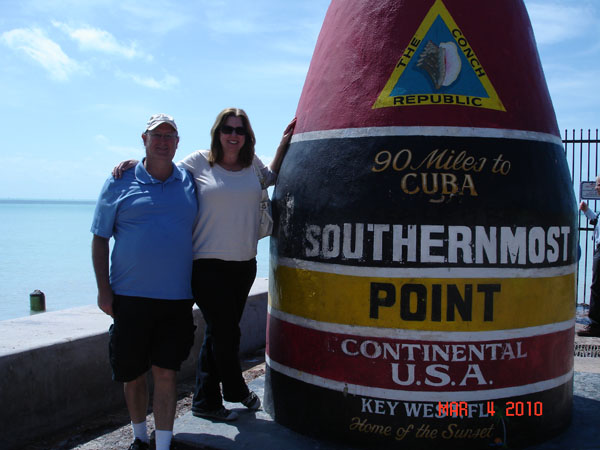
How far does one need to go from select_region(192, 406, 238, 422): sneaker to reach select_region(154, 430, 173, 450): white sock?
49 cm

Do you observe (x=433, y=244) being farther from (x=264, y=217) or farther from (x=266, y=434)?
(x=266, y=434)

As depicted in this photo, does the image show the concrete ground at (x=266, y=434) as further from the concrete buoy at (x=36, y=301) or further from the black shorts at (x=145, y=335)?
the concrete buoy at (x=36, y=301)

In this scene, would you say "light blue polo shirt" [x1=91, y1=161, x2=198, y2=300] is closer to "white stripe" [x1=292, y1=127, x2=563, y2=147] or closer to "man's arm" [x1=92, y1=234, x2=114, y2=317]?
"man's arm" [x1=92, y1=234, x2=114, y2=317]

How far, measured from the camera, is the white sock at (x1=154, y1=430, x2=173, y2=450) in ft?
11.0

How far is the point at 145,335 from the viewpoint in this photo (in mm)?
3312

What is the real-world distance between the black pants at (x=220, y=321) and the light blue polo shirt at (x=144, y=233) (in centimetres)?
20

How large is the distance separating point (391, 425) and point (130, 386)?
1520 millimetres

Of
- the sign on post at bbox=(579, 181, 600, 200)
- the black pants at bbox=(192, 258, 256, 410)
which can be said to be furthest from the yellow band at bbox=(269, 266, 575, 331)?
the sign on post at bbox=(579, 181, 600, 200)

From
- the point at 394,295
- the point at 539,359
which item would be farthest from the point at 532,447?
the point at 394,295

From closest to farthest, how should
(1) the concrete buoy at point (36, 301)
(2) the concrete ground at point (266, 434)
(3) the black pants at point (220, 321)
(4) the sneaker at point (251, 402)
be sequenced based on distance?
(2) the concrete ground at point (266, 434) → (3) the black pants at point (220, 321) → (4) the sneaker at point (251, 402) → (1) the concrete buoy at point (36, 301)

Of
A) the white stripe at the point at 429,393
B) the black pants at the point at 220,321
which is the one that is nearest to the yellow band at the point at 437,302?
the white stripe at the point at 429,393

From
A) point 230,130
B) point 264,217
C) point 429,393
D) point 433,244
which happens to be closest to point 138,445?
point 264,217

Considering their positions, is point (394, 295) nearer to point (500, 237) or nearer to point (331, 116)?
point (500, 237)

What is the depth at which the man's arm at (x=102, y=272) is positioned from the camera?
3271 mm
